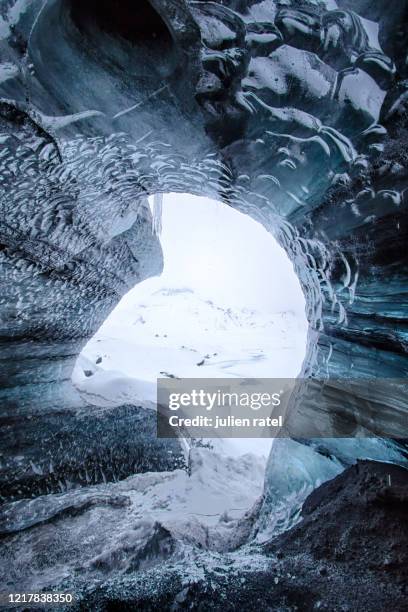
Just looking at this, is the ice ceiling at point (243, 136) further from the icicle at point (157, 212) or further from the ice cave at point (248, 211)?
the icicle at point (157, 212)

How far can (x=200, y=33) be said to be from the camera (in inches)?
43.0

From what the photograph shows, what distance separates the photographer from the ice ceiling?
1.08 m

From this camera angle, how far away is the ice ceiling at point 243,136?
1.08 meters

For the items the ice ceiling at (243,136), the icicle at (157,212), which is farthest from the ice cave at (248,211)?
the icicle at (157,212)

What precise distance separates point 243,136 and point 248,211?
3.02ft

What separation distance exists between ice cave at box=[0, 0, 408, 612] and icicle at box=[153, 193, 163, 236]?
4.73 ft

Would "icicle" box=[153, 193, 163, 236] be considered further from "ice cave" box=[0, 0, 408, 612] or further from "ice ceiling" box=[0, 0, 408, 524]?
"ice ceiling" box=[0, 0, 408, 524]

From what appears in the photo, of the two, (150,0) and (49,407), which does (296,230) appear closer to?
(150,0)

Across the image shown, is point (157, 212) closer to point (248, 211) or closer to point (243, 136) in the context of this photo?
point (248, 211)

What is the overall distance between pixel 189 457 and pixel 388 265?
379 cm

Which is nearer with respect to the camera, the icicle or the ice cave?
the ice cave

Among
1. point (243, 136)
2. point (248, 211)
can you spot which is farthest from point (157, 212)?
point (243, 136)

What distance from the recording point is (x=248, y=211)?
7.78 feet

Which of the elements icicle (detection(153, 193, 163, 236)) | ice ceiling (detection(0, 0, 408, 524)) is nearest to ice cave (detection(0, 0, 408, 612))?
ice ceiling (detection(0, 0, 408, 524))
